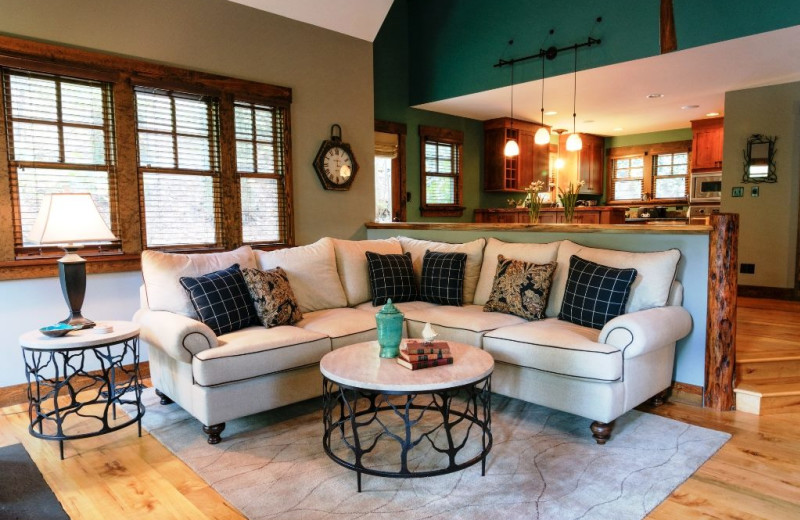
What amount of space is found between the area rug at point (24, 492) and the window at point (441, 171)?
5.48m

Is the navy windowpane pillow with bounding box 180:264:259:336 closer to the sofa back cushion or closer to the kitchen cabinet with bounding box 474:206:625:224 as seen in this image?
the sofa back cushion

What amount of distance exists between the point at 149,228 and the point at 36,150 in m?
0.91

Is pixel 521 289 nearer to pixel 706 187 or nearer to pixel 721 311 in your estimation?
pixel 721 311

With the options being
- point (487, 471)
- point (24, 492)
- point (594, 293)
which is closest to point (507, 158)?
point (594, 293)

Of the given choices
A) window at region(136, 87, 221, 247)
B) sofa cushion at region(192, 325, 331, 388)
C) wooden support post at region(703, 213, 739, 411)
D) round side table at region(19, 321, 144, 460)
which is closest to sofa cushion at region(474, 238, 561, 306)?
wooden support post at region(703, 213, 739, 411)

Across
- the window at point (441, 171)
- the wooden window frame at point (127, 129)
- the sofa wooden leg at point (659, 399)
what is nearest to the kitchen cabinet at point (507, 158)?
the window at point (441, 171)

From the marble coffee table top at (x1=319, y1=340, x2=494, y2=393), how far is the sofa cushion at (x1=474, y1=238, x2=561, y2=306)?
52.3 inches

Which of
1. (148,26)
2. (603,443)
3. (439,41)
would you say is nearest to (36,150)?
(148,26)

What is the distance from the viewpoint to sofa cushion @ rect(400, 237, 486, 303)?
4.20 metres

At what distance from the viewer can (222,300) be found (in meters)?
3.27

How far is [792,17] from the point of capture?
4.07m

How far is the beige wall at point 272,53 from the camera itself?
3690 mm

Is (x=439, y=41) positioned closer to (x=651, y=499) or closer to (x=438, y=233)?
(x=438, y=233)

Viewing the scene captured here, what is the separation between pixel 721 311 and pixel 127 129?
4.36 m
